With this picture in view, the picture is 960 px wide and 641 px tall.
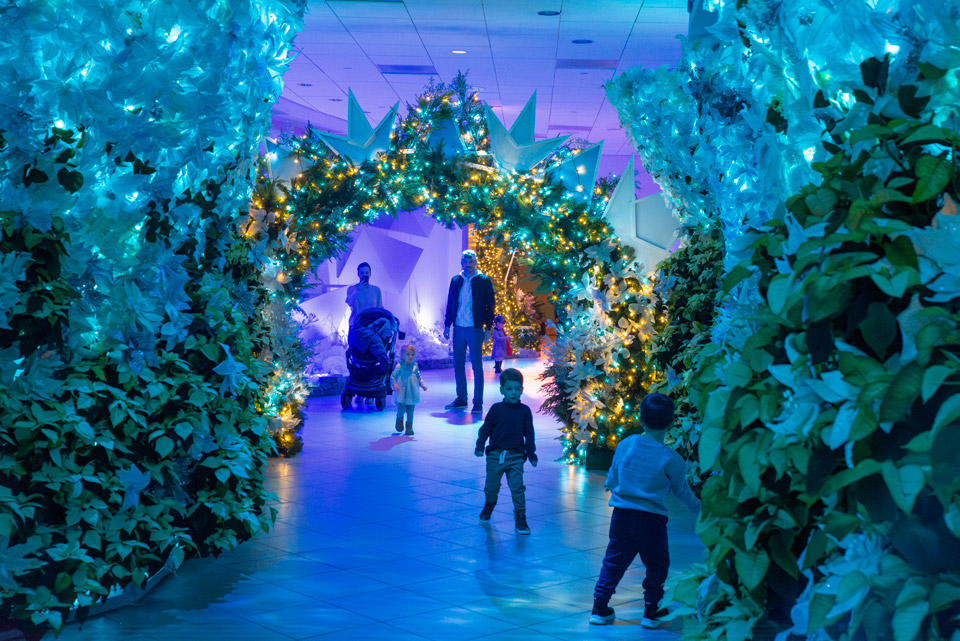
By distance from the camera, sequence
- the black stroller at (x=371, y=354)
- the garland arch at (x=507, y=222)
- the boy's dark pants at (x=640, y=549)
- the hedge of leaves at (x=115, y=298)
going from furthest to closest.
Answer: the black stroller at (x=371, y=354), the garland arch at (x=507, y=222), the boy's dark pants at (x=640, y=549), the hedge of leaves at (x=115, y=298)

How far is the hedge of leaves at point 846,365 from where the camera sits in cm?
137

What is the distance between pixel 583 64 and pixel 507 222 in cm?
343

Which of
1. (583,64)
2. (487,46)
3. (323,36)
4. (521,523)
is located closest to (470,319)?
(487,46)

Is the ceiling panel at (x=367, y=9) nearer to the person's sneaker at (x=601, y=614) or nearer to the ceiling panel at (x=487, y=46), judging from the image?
the ceiling panel at (x=487, y=46)

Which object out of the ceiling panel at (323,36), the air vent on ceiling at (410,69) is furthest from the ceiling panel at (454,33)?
the air vent on ceiling at (410,69)

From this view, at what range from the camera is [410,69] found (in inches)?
465

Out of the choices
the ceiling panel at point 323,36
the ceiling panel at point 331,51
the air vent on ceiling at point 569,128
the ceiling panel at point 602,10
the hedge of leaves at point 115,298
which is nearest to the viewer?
the hedge of leaves at point 115,298

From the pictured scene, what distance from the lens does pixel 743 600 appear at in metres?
1.85

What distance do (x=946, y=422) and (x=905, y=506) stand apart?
14 centimetres

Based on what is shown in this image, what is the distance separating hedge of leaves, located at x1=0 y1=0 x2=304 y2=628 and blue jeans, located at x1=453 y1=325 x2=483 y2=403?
6120mm

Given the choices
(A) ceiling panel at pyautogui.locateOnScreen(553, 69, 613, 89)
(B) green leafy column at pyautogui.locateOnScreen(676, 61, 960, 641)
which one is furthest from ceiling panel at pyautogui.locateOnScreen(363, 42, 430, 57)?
(B) green leafy column at pyautogui.locateOnScreen(676, 61, 960, 641)

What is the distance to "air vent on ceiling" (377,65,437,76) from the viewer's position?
38.2 feet

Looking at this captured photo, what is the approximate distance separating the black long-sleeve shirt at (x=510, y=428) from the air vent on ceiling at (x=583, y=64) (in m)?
6.21

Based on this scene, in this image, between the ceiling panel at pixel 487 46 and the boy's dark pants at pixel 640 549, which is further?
the ceiling panel at pixel 487 46
